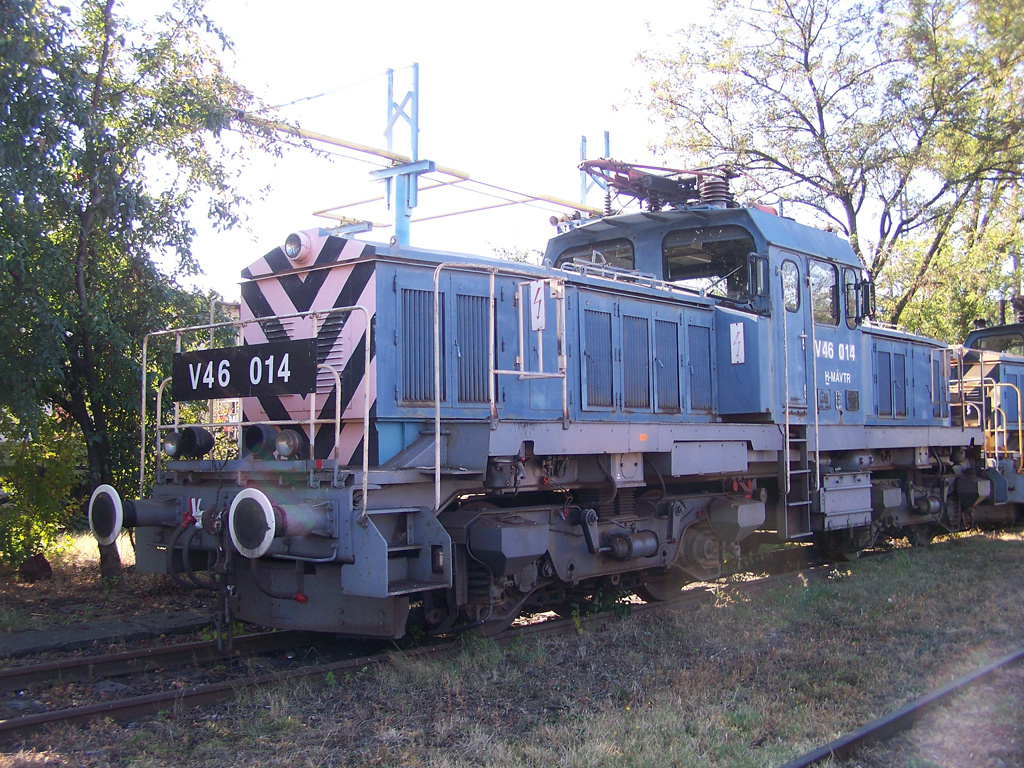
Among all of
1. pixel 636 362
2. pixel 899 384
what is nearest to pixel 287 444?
pixel 636 362

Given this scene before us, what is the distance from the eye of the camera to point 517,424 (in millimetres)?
5797

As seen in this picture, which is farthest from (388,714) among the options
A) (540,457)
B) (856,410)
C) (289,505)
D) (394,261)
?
(856,410)

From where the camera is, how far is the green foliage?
28.6 ft

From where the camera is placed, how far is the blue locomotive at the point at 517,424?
5.45 metres

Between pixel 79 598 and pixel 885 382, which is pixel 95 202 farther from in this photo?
pixel 885 382

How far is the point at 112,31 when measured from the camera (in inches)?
326

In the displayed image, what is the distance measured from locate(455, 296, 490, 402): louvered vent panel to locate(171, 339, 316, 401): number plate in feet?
4.48

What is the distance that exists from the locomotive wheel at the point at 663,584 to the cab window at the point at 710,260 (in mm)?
2817

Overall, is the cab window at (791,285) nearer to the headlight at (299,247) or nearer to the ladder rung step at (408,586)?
the headlight at (299,247)

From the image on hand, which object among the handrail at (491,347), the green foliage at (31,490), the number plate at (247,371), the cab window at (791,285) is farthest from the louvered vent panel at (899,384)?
the green foliage at (31,490)

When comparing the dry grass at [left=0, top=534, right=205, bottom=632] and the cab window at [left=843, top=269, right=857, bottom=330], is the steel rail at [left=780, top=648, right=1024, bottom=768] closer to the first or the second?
the cab window at [left=843, top=269, right=857, bottom=330]

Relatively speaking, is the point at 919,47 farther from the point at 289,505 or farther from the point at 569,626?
the point at 289,505

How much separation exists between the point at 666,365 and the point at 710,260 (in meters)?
1.47

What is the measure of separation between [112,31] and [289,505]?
230 inches
